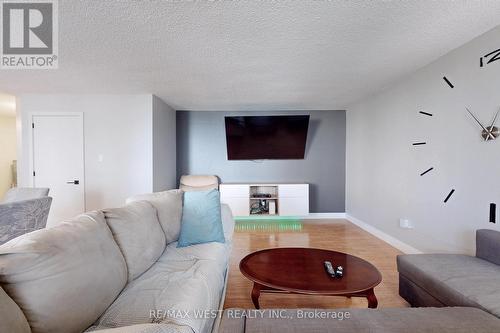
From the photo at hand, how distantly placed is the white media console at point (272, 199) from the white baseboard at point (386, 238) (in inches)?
37.9

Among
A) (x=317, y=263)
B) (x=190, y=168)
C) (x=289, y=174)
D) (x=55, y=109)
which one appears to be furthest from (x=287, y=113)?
(x=55, y=109)

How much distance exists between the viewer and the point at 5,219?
5.33ft

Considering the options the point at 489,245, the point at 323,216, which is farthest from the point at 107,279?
the point at 323,216

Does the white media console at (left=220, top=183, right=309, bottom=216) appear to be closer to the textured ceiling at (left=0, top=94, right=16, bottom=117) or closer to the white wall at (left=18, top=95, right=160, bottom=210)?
the white wall at (left=18, top=95, right=160, bottom=210)

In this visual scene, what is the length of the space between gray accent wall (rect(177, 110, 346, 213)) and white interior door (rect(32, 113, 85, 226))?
1.75 meters

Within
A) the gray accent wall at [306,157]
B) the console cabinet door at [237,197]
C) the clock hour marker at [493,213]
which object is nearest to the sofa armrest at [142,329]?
the clock hour marker at [493,213]

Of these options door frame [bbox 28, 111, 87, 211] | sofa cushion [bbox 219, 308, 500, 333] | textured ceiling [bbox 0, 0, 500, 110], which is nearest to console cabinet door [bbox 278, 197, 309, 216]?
textured ceiling [bbox 0, 0, 500, 110]

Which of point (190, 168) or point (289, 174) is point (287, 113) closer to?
point (289, 174)

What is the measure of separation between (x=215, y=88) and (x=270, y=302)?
2864 millimetres

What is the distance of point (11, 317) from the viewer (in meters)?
0.71

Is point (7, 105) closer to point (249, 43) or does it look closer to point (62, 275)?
point (249, 43)

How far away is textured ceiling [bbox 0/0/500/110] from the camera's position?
1.72 meters
